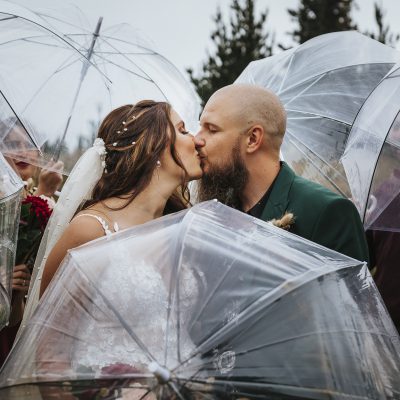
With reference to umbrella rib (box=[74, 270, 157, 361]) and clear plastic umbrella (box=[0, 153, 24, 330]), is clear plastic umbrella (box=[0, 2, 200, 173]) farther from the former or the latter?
umbrella rib (box=[74, 270, 157, 361])

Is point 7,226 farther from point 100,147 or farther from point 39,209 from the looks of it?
point 39,209

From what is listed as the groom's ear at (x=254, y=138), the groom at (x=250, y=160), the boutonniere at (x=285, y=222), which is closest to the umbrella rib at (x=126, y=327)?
the boutonniere at (x=285, y=222)

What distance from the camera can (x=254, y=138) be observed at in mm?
4051

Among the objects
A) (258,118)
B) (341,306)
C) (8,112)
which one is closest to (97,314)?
(341,306)

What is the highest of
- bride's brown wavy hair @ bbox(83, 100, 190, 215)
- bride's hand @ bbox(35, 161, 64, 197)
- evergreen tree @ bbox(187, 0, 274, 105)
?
evergreen tree @ bbox(187, 0, 274, 105)

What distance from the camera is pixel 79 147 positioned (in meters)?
4.75

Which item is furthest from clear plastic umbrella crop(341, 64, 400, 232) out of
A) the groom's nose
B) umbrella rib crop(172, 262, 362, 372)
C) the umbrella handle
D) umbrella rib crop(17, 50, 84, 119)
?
the umbrella handle

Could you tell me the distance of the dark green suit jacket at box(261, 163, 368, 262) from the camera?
321cm

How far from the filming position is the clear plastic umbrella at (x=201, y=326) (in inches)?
75.4

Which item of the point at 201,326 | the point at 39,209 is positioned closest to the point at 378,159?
the point at 39,209

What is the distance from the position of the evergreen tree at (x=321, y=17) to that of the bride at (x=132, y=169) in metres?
18.7

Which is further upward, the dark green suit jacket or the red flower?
the red flower

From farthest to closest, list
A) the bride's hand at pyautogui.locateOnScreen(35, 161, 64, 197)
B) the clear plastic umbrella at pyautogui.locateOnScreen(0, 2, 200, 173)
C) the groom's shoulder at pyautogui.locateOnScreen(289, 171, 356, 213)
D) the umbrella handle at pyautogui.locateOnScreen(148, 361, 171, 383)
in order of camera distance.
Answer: the bride's hand at pyautogui.locateOnScreen(35, 161, 64, 197) → the clear plastic umbrella at pyautogui.locateOnScreen(0, 2, 200, 173) → the groom's shoulder at pyautogui.locateOnScreen(289, 171, 356, 213) → the umbrella handle at pyautogui.locateOnScreen(148, 361, 171, 383)

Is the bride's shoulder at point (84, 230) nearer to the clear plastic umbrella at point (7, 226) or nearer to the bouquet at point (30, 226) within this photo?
the clear plastic umbrella at point (7, 226)
